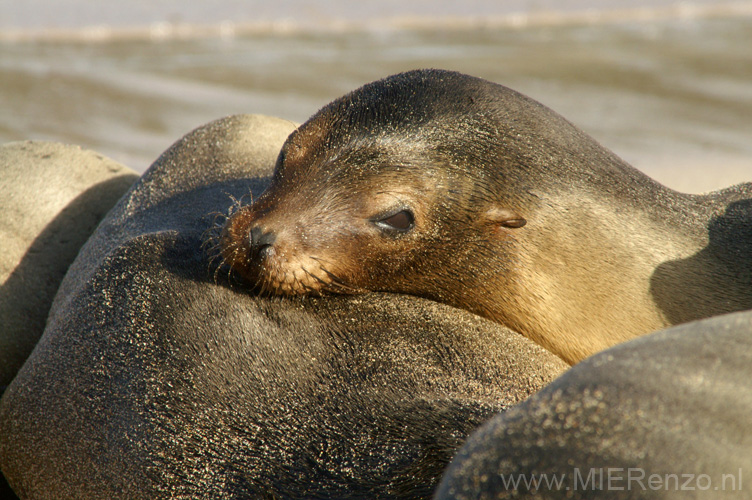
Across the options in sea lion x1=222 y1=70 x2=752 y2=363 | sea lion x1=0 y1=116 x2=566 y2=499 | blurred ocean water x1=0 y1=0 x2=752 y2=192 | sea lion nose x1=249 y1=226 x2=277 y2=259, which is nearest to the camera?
sea lion x1=0 y1=116 x2=566 y2=499

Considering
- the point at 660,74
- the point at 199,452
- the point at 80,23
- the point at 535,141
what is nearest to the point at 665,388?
the point at 199,452

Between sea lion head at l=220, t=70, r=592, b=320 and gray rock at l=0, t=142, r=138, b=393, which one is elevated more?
sea lion head at l=220, t=70, r=592, b=320

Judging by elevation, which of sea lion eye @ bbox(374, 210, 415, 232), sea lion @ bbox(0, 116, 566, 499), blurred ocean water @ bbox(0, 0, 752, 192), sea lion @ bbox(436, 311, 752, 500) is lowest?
blurred ocean water @ bbox(0, 0, 752, 192)

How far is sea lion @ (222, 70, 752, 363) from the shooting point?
10.0 feet

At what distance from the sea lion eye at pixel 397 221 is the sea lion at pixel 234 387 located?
9.5 inches

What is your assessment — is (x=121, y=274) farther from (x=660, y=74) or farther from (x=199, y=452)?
(x=660, y=74)

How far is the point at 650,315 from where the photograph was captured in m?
3.15

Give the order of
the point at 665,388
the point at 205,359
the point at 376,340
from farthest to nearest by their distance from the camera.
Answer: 1. the point at 376,340
2. the point at 205,359
3. the point at 665,388

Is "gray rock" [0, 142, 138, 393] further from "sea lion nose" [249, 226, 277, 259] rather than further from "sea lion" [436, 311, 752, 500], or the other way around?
"sea lion" [436, 311, 752, 500]

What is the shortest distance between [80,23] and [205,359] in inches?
455

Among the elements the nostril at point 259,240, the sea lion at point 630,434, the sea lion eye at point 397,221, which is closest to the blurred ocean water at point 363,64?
the sea lion eye at point 397,221

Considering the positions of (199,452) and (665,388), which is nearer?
(665,388)

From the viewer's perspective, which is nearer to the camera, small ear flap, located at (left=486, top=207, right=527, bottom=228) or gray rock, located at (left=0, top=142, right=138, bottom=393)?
small ear flap, located at (left=486, top=207, right=527, bottom=228)

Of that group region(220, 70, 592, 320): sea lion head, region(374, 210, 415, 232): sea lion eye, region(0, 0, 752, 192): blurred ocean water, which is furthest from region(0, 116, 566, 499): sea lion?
region(0, 0, 752, 192): blurred ocean water
